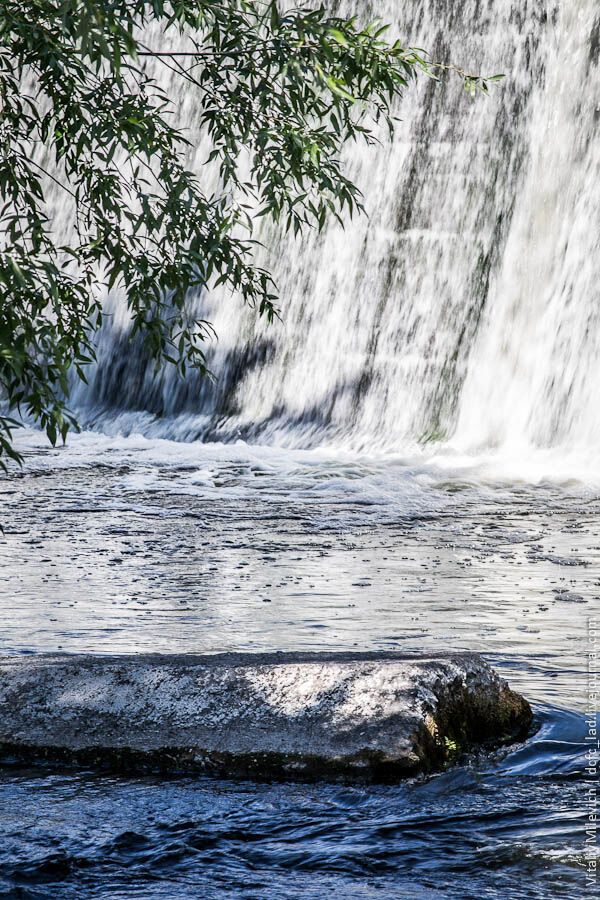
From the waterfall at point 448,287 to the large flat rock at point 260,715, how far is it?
448 inches

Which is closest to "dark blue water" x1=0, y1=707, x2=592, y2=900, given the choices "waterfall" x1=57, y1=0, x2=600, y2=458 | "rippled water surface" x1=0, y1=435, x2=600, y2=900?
"rippled water surface" x1=0, y1=435, x2=600, y2=900

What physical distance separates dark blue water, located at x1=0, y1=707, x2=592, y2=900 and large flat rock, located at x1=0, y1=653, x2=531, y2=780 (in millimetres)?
107

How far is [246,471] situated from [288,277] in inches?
256

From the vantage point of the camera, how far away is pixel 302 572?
879 cm

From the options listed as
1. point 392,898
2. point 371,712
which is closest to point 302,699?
point 371,712

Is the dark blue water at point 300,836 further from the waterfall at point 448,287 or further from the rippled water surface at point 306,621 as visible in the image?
the waterfall at point 448,287

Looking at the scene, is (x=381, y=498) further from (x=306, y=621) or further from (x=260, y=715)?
(x=260, y=715)

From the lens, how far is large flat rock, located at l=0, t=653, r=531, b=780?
181 inches

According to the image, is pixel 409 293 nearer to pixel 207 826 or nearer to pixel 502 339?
pixel 502 339

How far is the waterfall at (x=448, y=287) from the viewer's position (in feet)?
56.9

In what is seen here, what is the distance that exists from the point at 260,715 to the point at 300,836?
0.67m
